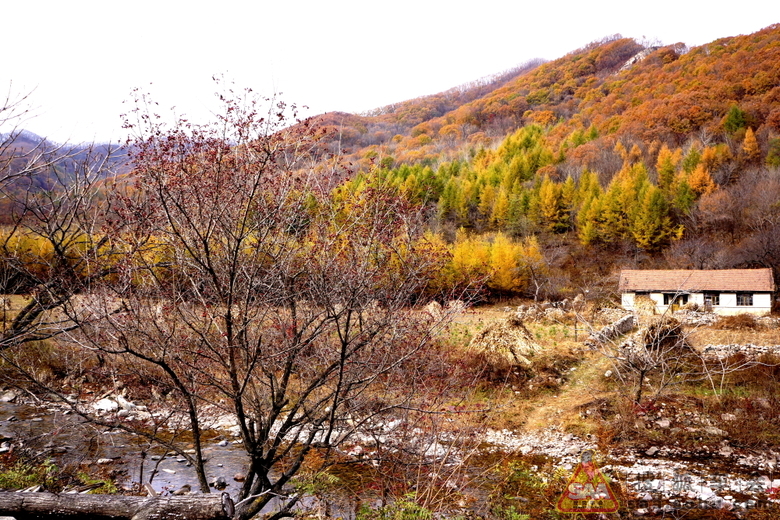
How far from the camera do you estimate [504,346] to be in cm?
1477

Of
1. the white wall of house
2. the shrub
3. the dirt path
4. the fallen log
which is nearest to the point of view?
the fallen log

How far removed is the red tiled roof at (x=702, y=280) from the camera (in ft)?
86.5

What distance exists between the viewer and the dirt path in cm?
1127

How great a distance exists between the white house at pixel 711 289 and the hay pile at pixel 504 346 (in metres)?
12.5

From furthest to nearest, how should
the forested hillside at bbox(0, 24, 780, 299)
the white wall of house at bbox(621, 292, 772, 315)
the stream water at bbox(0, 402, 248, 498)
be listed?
the forested hillside at bbox(0, 24, 780, 299) → the white wall of house at bbox(621, 292, 772, 315) → the stream water at bbox(0, 402, 248, 498)

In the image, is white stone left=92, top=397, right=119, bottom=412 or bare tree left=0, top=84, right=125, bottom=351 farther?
white stone left=92, top=397, right=119, bottom=412

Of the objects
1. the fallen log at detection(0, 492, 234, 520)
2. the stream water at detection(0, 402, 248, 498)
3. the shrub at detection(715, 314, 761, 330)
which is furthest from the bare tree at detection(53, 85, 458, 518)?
the shrub at detection(715, 314, 761, 330)

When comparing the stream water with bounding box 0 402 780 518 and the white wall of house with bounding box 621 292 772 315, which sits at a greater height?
the stream water with bounding box 0 402 780 518

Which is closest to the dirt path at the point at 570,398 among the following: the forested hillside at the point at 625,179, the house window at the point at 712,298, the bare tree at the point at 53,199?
the forested hillside at the point at 625,179

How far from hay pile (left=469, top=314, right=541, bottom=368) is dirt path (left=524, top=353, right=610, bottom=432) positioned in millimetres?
1338

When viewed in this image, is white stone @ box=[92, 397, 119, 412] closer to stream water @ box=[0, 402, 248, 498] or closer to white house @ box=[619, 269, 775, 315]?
→ stream water @ box=[0, 402, 248, 498]

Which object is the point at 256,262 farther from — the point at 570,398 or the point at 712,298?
the point at 712,298

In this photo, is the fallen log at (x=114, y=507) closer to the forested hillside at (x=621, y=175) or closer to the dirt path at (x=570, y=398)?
the forested hillside at (x=621, y=175)

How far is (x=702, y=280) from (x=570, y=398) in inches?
785
